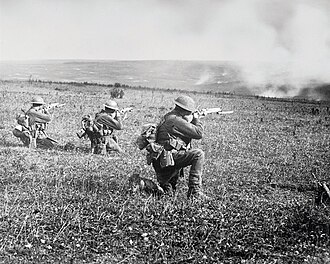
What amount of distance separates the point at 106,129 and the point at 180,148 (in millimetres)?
4640

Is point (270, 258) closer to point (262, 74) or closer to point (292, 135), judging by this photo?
point (292, 135)

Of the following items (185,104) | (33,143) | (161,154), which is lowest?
(33,143)

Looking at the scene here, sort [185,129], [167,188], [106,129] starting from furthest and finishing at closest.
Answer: [106,129]
[167,188]
[185,129]

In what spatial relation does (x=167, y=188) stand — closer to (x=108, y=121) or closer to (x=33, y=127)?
(x=108, y=121)

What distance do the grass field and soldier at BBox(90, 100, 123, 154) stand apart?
17.3 inches

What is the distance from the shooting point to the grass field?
16.8 feet

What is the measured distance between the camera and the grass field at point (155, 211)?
5105 millimetres

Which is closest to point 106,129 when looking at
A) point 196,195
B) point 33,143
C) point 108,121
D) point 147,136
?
point 108,121

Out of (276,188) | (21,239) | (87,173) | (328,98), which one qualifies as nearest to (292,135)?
(276,188)

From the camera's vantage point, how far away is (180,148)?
746cm

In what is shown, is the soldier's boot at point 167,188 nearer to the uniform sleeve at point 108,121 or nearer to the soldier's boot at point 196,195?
the soldier's boot at point 196,195

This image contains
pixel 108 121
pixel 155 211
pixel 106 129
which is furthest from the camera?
pixel 106 129

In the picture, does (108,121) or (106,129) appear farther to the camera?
(106,129)

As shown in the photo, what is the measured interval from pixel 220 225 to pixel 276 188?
9.21 ft
